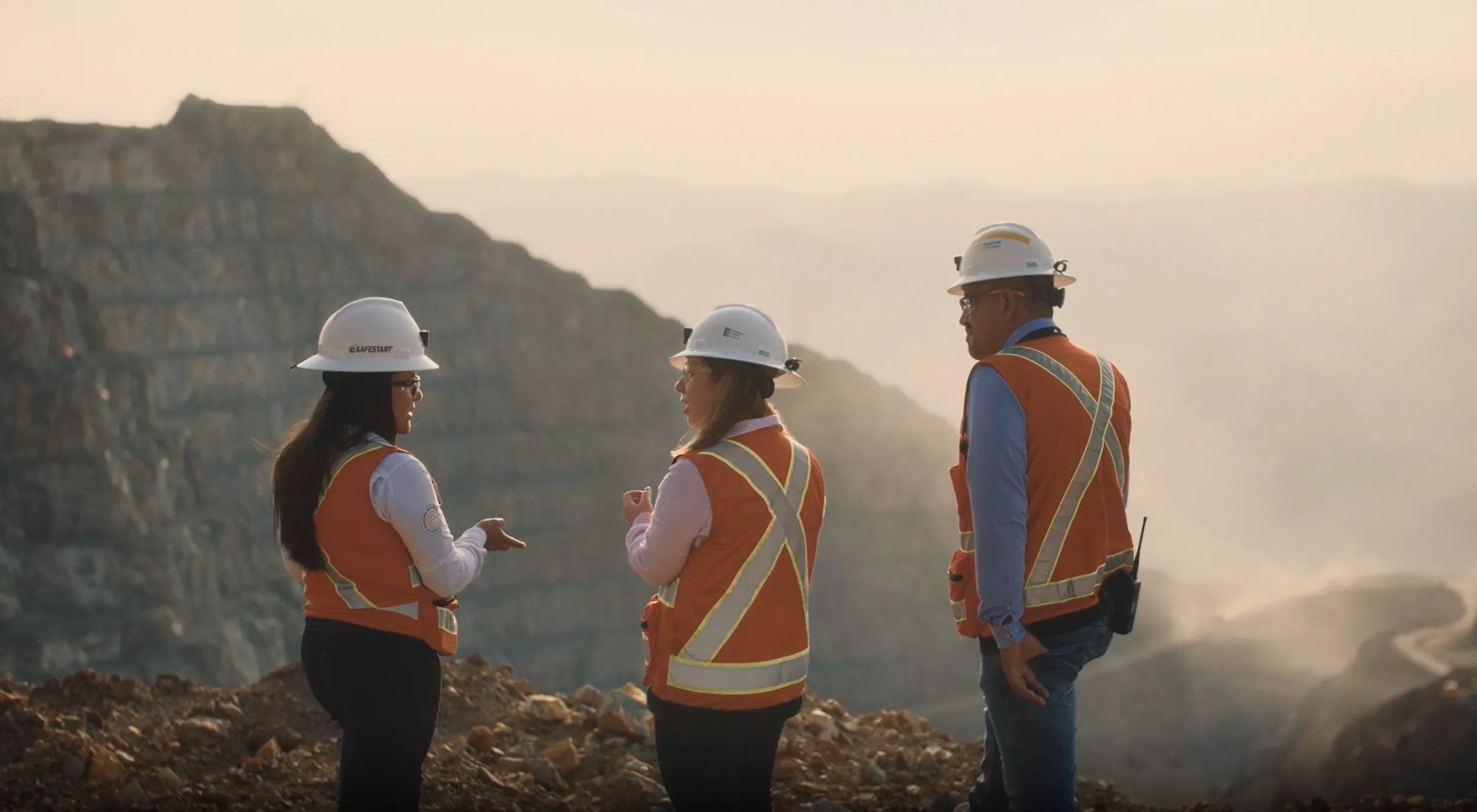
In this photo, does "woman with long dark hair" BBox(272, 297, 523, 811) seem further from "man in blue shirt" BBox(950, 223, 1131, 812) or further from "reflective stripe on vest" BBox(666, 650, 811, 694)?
"man in blue shirt" BBox(950, 223, 1131, 812)

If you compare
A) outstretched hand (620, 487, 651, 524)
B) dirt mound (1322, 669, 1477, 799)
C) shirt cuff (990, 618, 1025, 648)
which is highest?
outstretched hand (620, 487, 651, 524)

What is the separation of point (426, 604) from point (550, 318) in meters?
72.2

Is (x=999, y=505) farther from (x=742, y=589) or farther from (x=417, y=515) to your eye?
(x=417, y=515)

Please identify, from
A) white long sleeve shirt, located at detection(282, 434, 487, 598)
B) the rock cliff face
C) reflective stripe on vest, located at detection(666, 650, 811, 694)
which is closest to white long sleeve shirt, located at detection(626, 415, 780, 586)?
reflective stripe on vest, located at detection(666, 650, 811, 694)

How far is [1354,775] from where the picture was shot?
16234 millimetres

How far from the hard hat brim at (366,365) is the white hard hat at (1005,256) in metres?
2.00

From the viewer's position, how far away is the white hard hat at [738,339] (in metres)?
4.73

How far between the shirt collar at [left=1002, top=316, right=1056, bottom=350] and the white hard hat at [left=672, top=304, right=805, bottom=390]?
0.77m

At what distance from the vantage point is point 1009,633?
452 cm

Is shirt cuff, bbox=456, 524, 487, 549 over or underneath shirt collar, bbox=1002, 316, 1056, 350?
underneath

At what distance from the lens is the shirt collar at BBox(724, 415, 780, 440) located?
15.1 ft

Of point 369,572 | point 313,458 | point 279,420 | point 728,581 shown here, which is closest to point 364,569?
point 369,572

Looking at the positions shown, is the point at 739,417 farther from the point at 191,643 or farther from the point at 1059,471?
the point at 191,643

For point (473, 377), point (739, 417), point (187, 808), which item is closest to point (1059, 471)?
point (739, 417)
